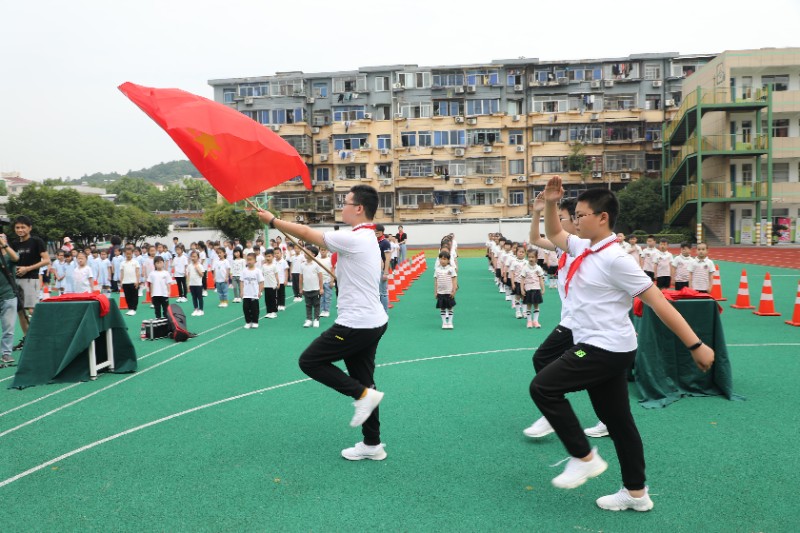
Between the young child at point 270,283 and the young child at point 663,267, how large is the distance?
28.3 feet

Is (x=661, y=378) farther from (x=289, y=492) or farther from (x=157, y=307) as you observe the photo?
(x=157, y=307)

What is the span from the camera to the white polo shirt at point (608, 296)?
331 centimetres

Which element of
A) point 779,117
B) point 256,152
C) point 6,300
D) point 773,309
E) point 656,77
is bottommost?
point 773,309

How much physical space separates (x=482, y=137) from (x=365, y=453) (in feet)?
156

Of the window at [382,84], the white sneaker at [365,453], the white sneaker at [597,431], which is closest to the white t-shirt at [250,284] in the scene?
the white sneaker at [365,453]

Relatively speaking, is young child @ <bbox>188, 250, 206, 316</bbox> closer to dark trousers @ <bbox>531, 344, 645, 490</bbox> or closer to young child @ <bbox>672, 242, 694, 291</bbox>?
young child @ <bbox>672, 242, 694, 291</bbox>

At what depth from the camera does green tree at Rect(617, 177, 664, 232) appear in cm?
4166

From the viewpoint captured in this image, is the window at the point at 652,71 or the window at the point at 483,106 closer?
the window at the point at 652,71

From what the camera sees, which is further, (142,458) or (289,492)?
(142,458)

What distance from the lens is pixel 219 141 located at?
4.62m

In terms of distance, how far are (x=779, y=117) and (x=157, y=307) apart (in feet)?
133

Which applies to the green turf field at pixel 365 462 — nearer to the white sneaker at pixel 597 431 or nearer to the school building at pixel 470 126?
the white sneaker at pixel 597 431

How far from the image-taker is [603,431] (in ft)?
16.5

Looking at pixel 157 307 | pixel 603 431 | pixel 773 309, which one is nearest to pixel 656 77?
pixel 773 309
